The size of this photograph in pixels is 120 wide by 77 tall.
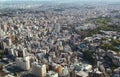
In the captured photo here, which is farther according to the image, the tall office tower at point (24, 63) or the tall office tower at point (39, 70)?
the tall office tower at point (24, 63)

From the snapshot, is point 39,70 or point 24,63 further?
point 24,63

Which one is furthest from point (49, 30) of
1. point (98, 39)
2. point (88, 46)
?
point (88, 46)

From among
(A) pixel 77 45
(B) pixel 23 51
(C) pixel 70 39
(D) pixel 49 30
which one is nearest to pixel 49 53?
(B) pixel 23 51

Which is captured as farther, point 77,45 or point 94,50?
point 77,45

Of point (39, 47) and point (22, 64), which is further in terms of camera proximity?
point (39, 47)

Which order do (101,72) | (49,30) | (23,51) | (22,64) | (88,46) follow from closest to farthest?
(101,72)
(22,64)
(23,51)
(88,46)
(49,30)

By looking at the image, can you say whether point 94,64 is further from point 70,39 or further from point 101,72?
point 70,39

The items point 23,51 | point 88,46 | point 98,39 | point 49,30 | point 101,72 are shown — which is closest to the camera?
point 101,72

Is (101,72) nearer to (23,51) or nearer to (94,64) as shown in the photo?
(94,64)

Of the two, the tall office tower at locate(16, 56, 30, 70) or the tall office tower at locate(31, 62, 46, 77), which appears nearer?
the tall office tower at locate(31, 62, 46, 77)

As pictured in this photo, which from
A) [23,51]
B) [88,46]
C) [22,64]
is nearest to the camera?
[22,64]
